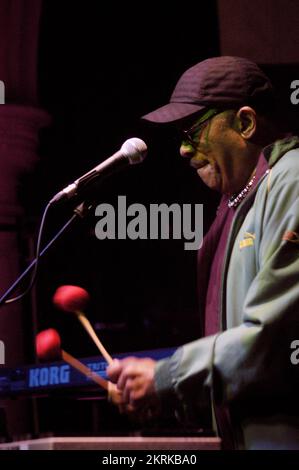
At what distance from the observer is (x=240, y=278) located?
2133 mm

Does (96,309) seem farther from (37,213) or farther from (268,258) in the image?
(268,258)

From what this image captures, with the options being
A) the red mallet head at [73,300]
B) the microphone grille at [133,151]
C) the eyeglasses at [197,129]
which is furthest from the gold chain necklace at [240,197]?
the red mallet head at [73,300]

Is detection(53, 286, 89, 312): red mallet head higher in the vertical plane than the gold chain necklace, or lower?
lower

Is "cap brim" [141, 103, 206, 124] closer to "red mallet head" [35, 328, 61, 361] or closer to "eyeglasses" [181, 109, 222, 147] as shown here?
"eyeglasses" [181, 109, 222, 147]

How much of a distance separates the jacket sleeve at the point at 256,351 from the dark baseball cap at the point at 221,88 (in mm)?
408

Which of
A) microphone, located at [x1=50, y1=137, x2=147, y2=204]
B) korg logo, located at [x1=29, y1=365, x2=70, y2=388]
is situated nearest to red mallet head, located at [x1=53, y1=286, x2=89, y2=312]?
microphone, located at [x1=50, y1=137, x2=147, y2=204]

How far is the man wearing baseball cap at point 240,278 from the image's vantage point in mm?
1938

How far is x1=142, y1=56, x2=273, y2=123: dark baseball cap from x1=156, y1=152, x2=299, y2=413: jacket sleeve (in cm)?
41

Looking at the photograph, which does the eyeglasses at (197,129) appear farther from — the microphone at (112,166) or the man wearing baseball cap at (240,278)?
the microphone at (112,166)

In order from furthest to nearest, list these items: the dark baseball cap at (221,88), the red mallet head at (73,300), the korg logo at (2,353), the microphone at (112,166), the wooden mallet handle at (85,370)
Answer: the korg logo at (2,353)
the red mallet head at (73,300)
the microphone at (112,166)
the wooden mallet handle at (85,370)
the dark baseball cap at (221,88)

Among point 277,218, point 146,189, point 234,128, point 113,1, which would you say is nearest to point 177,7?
point 113,1

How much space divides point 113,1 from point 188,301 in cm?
200

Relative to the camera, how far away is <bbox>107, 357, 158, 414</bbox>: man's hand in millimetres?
1957

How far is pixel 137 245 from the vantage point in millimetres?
6656
